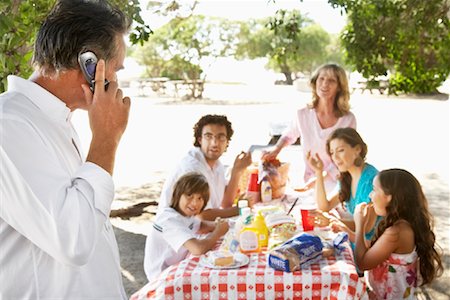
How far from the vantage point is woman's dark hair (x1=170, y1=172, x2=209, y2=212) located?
9.91 feet

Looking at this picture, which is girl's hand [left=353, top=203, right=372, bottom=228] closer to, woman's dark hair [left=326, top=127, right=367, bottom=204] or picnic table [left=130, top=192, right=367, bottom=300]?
woman's dark hair [left=326, top=127, right=367, bottom=204]

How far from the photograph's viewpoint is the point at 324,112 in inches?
169

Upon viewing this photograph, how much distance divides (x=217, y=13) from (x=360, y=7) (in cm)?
2079

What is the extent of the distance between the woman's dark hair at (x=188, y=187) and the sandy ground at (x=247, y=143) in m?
1.45

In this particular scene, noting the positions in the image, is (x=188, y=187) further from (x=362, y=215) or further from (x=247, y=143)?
(x=247, y=143)

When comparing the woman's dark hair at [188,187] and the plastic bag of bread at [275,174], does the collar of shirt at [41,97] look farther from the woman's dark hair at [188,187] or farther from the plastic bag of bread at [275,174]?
the plastic bag of bread at [275,174]

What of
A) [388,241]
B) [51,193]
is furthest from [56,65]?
[388,241]

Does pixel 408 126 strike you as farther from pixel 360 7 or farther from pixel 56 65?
pixel 56 65

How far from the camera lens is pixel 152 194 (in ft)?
24.1

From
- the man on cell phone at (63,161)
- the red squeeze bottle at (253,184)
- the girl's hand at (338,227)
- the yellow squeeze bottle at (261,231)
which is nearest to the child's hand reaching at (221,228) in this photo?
the yellow squeeze bottle at (261,231)

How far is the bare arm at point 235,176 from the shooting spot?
3830 mm

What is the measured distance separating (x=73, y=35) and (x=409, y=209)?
211cm

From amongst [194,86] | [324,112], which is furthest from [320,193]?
[194,86]

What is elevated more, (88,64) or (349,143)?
(88,64)
